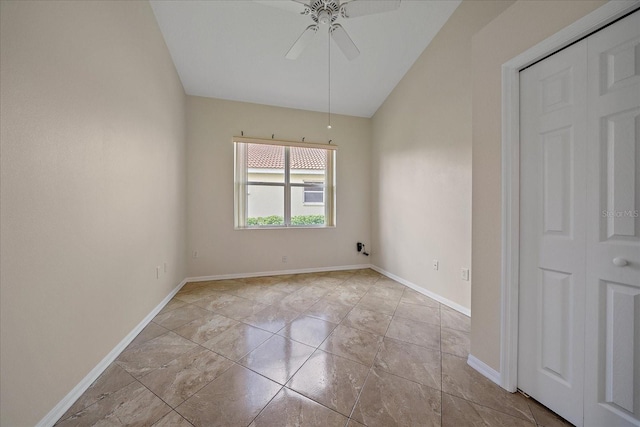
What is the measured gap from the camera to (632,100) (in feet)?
3.50

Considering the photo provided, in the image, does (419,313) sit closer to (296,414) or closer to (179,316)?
(296,414)

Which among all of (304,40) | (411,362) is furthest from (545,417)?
(304,40)

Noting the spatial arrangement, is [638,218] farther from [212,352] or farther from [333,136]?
[333,136]

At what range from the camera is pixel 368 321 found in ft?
8.06

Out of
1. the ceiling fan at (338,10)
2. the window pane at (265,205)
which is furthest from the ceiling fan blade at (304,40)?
the window pane at (265,205)

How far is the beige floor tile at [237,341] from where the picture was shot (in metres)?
1.91

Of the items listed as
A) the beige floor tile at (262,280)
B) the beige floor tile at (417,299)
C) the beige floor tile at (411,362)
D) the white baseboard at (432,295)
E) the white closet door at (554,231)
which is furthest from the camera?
the beige floor tile at (262,280)

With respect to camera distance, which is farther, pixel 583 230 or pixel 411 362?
pixel 411 362

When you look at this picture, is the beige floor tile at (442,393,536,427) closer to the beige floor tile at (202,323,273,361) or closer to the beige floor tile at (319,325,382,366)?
the beige floor tile at (319,325,382,366)

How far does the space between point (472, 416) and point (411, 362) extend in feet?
1.65

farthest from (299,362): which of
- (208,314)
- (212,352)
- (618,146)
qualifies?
(618,146)

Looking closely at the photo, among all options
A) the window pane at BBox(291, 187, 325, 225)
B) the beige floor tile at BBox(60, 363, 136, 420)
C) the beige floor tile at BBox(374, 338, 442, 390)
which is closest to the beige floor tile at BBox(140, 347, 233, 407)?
the beige floor tile at BBox(60, 363, 136, 420)

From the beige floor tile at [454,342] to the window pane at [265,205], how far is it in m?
2.88

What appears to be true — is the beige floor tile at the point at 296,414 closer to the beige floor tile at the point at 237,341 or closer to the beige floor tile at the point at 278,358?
the beige floor tile at the point at 278,358
